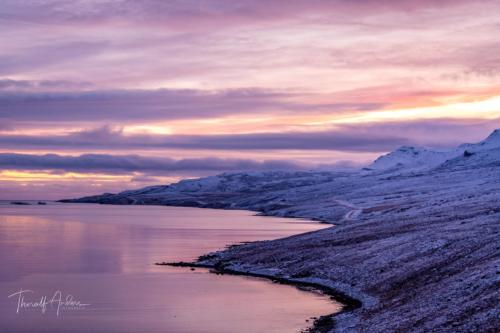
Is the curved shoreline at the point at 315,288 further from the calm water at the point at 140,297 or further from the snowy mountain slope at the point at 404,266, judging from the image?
the calm water at the point at 140,297

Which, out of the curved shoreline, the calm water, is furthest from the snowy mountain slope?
the calm water

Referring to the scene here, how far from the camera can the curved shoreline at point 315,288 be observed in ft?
159

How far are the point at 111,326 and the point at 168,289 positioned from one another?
1635 cm

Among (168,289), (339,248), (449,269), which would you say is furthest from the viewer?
(339,248)

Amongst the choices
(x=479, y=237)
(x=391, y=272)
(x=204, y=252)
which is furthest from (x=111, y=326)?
(x=204, y=252)

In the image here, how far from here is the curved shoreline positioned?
4845 centimetres

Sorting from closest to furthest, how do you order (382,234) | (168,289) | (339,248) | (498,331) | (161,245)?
(498,331) < (168,289) < (339,248) < (382,234) < (161,245)

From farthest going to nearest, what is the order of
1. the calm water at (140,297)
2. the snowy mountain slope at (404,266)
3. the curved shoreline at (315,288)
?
the calm water at (140,297) → the curved shoreline at (315,288) → the snowy mountain slope at (404,266)

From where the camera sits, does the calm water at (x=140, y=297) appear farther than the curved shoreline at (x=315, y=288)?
Yes

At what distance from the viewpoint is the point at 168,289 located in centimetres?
6638

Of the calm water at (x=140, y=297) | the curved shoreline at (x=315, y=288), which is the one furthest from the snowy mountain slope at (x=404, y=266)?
the calm water at (x=140, y=297)

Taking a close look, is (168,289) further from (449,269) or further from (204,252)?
(204,252)

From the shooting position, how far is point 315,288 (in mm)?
64250

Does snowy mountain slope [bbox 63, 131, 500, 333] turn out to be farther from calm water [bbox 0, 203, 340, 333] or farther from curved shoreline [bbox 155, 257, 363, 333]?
calm water [bbox 0, 203, 340, 333]
